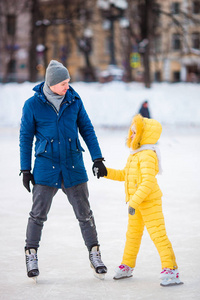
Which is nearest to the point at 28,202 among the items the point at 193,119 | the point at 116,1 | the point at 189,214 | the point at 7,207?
the point at 7,207

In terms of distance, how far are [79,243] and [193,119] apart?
17.4 metres

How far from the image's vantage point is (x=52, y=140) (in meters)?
4.44

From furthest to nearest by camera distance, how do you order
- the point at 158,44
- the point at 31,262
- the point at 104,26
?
1. the point at 158,44
2. the point at 104,26
3. the point at 31,262

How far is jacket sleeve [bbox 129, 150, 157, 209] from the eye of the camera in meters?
4.26

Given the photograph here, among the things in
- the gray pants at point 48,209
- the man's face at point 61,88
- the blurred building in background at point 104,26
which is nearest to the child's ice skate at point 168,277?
the gray pants at point 48,209

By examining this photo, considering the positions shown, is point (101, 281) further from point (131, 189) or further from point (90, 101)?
point (90, 101)

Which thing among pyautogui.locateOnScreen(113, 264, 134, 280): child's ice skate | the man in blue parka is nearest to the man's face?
the man in blue parka

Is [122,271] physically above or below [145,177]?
below

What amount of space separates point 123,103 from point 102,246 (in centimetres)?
1849

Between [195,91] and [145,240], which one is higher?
[145,240]

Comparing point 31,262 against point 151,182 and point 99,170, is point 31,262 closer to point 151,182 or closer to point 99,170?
point 99,170

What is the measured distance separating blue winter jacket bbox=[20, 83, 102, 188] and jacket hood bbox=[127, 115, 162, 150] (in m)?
0.41

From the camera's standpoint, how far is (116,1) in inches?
1117

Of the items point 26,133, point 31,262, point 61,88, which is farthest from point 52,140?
point 31,262
